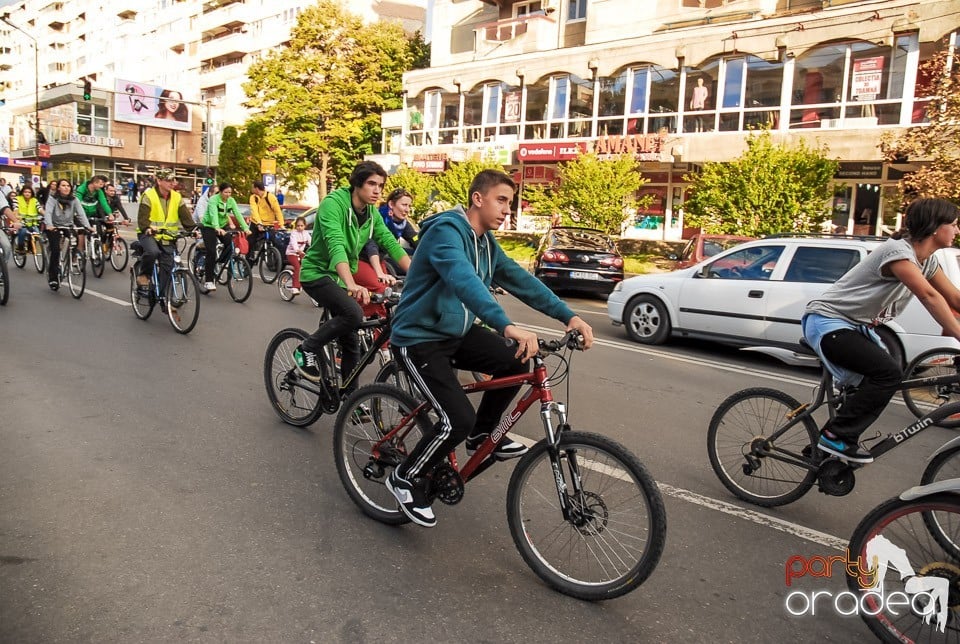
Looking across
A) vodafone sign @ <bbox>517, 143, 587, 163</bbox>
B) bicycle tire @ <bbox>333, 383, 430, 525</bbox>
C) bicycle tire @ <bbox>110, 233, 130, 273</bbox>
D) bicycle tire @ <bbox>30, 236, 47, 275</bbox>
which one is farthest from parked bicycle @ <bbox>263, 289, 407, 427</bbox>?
vodafone sign @ <bbox>517, 143, 587, 163</bbox>

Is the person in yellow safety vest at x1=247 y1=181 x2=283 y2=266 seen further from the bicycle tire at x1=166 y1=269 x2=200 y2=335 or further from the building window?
Answer: the building window

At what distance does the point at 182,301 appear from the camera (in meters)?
9.22

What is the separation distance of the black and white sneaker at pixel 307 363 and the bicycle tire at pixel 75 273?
7.52 meters

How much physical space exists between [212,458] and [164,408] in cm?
132

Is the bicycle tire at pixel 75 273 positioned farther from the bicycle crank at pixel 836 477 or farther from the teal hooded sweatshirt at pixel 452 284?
the bicycle crank at pixel 836 477

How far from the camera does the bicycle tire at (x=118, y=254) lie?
15406mm

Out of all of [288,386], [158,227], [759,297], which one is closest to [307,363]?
[288,386]

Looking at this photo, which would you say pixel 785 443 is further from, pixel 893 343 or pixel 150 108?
pixel 150 108

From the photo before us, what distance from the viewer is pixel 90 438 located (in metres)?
5.08

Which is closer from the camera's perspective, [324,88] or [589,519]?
[589,519]

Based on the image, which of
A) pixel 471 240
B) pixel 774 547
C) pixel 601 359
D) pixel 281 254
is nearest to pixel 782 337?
pixel 601 359

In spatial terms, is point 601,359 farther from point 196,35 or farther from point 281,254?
point 196,35

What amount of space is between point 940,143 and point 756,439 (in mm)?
14528

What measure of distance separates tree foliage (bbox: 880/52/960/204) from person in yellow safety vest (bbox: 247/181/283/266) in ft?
42.1
